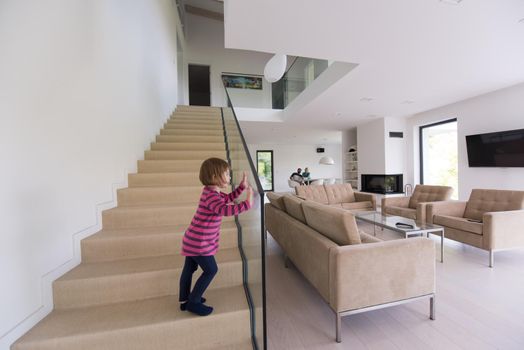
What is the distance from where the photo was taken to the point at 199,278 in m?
1.46

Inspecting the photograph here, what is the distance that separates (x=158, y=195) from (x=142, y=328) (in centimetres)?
145

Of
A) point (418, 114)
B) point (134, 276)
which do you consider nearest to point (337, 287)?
point (134, 276)

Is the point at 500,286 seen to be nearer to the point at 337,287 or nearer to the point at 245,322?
the point at 337,287

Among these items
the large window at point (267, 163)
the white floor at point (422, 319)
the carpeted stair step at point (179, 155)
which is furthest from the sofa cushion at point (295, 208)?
the large window at point (267, 163)

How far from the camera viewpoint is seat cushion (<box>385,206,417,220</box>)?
4270 mm

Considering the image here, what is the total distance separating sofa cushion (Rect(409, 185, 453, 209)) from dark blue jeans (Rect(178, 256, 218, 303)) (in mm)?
4868

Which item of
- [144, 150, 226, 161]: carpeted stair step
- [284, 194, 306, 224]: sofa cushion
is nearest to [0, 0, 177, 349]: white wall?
[144, 150, 226, 161]: carpeted stair step

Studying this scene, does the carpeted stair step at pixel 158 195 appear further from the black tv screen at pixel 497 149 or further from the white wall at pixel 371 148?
the white wall at pixel 371 148

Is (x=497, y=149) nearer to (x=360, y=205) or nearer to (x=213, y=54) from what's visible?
(x=360, y=205)

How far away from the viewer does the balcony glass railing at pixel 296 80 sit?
4973 mm

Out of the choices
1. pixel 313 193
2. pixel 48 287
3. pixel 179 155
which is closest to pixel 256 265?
pixel 48 287

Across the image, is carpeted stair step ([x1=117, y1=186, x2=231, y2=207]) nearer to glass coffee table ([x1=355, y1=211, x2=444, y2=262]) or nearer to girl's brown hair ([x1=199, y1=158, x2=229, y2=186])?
girl's brown hair ([x1=199, y1=158, x2=229, y2=186])

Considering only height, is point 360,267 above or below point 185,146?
below

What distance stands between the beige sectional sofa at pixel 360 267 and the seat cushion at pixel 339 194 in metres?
3.59
